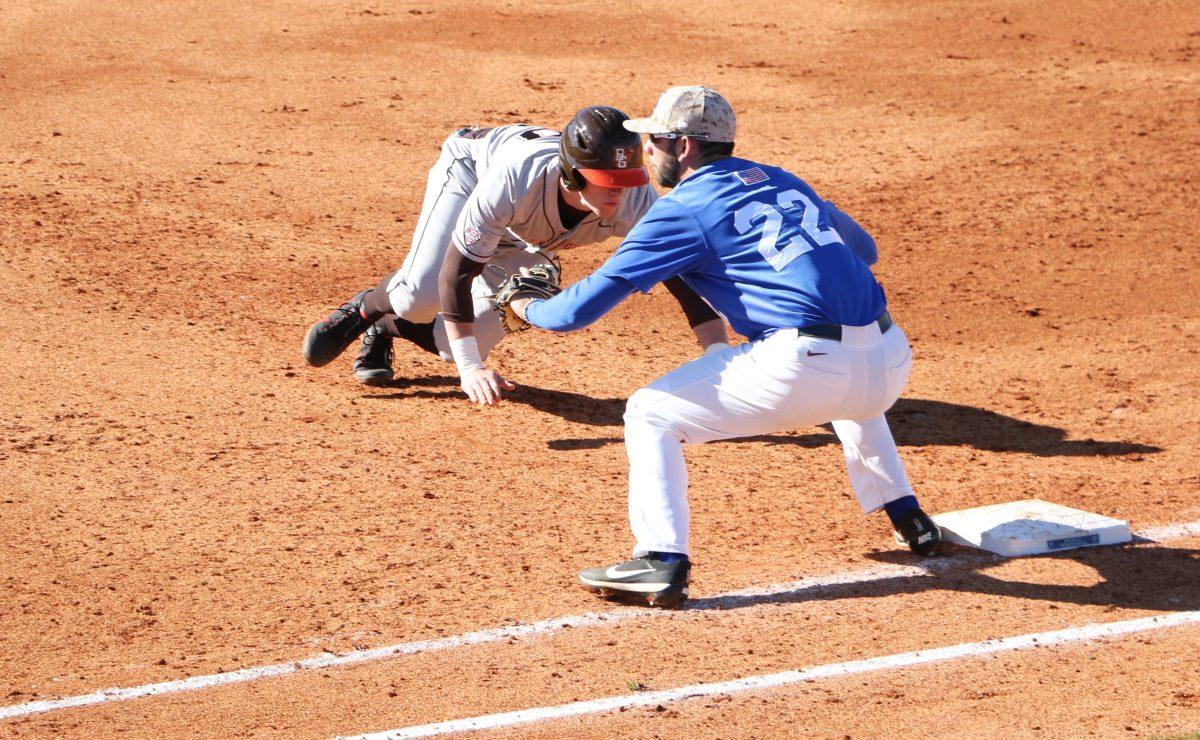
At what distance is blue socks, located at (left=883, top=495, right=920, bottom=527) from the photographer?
5355mm

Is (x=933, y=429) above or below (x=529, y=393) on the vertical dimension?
Result: above

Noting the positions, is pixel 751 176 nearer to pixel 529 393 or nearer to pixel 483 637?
pixel 483 637

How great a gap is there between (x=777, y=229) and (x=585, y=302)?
2.26ft

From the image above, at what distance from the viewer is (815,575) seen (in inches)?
210

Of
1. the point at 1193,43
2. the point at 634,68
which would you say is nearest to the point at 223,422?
the point at 634,68

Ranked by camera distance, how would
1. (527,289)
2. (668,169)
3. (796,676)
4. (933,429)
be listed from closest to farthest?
1. (796,676)
2. (668,169)
3. (527,289)
4. (933,429)

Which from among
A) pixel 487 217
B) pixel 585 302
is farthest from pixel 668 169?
pixel 487 217

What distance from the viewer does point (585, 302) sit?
4832mm

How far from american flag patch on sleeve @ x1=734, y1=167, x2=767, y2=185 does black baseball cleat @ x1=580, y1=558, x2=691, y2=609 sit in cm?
130

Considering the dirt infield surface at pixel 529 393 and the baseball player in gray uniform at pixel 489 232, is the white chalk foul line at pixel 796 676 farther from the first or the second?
the baseball player in gray uniform at pixel 489 232

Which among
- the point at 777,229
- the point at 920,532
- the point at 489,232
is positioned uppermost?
the point at 777,229

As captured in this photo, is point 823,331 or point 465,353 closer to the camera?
point 823,331

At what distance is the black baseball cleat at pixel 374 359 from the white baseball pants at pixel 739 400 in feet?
8.55

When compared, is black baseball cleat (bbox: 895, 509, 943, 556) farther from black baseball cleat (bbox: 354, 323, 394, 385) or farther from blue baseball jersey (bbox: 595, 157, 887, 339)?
black baseball cleat (bbox: 354, 323, 394, 385)
